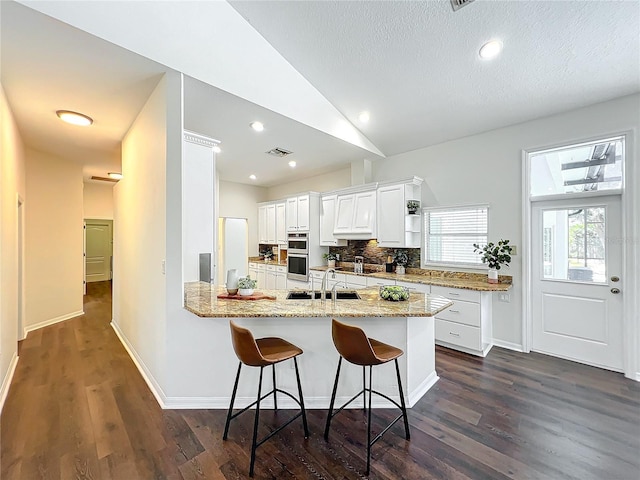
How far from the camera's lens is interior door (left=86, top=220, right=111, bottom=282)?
30.0 ft

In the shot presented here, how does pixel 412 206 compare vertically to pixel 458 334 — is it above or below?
above

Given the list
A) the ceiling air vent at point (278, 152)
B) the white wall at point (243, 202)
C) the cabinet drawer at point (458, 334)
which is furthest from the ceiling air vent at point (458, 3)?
the white wall at point (243, 202)

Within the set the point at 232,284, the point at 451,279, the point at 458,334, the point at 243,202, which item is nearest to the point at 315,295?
the point at 232,284

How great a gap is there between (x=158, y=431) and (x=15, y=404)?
4.74 ft

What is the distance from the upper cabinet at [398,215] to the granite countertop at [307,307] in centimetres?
175

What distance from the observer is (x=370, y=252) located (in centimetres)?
534

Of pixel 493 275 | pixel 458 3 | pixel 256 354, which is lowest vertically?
pixel 256 354

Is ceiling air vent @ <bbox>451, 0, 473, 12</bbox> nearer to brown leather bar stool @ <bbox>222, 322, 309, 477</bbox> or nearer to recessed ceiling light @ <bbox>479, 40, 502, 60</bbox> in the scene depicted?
recessed ceiling light @ <bbox>479, 40, 502, 60</bbox>

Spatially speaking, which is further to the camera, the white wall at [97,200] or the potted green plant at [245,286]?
the white wall at [97,200]

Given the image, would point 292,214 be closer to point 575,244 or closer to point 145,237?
point 145,237

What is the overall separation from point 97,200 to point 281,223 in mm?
5645

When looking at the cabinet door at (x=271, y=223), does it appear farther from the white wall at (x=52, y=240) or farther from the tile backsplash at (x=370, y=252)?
the white wall at (x=52, y=240)

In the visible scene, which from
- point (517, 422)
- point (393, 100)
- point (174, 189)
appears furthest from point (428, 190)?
point (174, 189)

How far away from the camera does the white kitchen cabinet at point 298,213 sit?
5.81 metres
